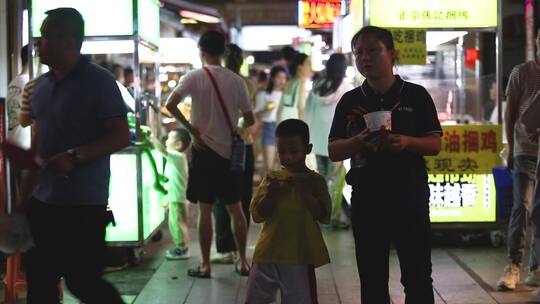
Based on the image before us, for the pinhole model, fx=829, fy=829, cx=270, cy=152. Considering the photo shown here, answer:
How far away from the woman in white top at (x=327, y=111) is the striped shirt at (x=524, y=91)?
319cm

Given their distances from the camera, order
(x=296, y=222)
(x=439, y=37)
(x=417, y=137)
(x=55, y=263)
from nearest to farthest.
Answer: (x=55, y=263) → (x=417, y=137) → (x=296, y=222) → (x=439, y=37)

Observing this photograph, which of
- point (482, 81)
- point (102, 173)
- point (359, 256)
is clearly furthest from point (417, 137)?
point (482, 81)

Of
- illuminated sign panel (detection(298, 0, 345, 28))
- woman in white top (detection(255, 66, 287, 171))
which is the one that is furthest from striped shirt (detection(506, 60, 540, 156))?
illuminated sign panel (detection(298, 0, 345, 28))

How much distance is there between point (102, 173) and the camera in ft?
13.7

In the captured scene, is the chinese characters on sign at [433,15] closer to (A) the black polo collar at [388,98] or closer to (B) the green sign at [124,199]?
(B) the green sign at [124,199]

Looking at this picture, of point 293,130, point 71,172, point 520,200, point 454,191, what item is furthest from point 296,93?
point 71,172

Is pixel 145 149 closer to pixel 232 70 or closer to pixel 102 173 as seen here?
pixel 232 70

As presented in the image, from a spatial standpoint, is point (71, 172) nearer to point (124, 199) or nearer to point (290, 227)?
point (290, 227)

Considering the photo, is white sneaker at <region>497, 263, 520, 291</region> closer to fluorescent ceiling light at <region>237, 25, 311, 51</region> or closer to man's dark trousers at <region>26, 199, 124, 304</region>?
man's dark trousers at <region>26, 199, 124, 304</region>

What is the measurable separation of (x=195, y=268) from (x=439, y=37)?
146 inches

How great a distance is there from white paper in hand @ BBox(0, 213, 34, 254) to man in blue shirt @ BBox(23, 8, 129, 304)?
0.13ft

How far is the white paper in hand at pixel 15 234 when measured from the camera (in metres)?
4.03

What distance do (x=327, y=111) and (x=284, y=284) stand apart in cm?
502

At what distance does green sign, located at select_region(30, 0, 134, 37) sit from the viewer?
7.02m
